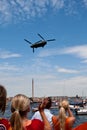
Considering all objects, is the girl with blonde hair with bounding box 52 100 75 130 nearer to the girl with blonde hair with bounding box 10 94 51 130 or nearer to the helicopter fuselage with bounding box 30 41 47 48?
the girl with blonde hair with bounding box 10 94 51 130

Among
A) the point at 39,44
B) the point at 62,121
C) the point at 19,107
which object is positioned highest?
the point at 39,44

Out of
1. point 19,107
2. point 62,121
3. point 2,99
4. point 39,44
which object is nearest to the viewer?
point 2,99

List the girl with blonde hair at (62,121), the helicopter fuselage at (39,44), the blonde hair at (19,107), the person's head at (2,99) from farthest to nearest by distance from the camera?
1. the helicopter fuselage at (39,44)
2. the girl with blonde hair at (62,121)
3. the blonde hair at (19,107)
4. the person's head at (2,99)

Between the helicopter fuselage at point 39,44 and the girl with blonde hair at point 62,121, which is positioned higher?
the helicopter fuselage at point 39,44

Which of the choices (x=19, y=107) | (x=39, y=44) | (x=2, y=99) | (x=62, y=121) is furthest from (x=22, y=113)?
(x=39, y=44)

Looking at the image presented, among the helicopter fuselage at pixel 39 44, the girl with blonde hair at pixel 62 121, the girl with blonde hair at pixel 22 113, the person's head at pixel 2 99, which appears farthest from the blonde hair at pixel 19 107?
the helicopter fuselage at pixel 39 44

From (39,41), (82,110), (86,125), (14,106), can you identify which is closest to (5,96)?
(14,106)

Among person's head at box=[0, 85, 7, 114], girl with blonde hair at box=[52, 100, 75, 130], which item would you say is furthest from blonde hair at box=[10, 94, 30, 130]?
girl with blonde hair at box=[52, 100, 75, 130]

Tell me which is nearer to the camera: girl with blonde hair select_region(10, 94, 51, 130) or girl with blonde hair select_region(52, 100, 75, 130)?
girl with blonde hair select_region(10, 94, 51, 130)

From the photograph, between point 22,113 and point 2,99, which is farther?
point 22,113

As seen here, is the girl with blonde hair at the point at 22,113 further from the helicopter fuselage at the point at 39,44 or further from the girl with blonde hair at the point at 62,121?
the helicopter fuselage at the point at 39,44

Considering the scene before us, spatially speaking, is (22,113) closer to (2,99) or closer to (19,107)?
(19,107)

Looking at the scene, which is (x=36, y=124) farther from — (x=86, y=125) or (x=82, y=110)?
(x=82, y=110)

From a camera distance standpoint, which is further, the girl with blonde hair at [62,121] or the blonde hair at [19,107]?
the girl with blonde hair at [62,121]
